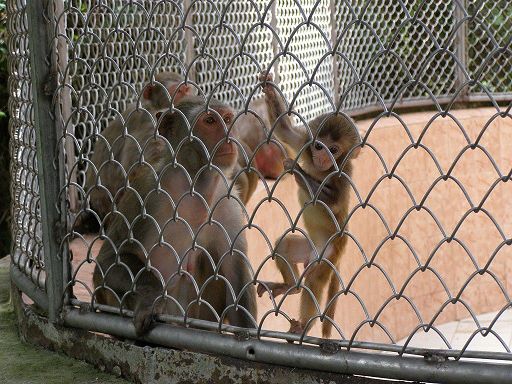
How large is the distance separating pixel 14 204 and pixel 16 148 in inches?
11.1

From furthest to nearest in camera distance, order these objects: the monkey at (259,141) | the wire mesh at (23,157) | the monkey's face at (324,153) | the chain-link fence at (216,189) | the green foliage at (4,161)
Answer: the green foliage at (4,161) < the monkey at (259,141) < the wire mesh at (23,157) < the monkey's face at (324,153) < the chain-link fence at (216,189)

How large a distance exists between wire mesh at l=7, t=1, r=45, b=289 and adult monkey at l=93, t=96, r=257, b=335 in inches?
16.9

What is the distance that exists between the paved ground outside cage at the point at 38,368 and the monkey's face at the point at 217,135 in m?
0.90

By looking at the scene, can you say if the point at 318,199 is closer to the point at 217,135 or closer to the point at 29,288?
the point at 217,135

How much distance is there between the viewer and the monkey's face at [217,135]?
3.54 m

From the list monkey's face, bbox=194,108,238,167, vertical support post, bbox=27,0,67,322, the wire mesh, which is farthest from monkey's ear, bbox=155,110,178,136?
the wire mesh

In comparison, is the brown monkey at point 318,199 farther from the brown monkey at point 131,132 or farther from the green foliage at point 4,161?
the green foliage at point 4,161

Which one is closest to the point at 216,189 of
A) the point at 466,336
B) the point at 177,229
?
the point at 177,229

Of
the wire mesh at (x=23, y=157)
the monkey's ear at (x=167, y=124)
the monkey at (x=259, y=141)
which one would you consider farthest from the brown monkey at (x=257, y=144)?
the monkey's ear at (x=167, y=124)

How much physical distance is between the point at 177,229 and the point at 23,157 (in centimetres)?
96

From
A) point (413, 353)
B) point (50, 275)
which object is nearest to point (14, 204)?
point (50, 275)

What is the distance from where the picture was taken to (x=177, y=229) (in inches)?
149

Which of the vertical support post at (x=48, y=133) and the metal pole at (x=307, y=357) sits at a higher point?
the vertical support post at (x=48, y=133)

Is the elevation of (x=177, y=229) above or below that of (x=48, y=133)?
below
